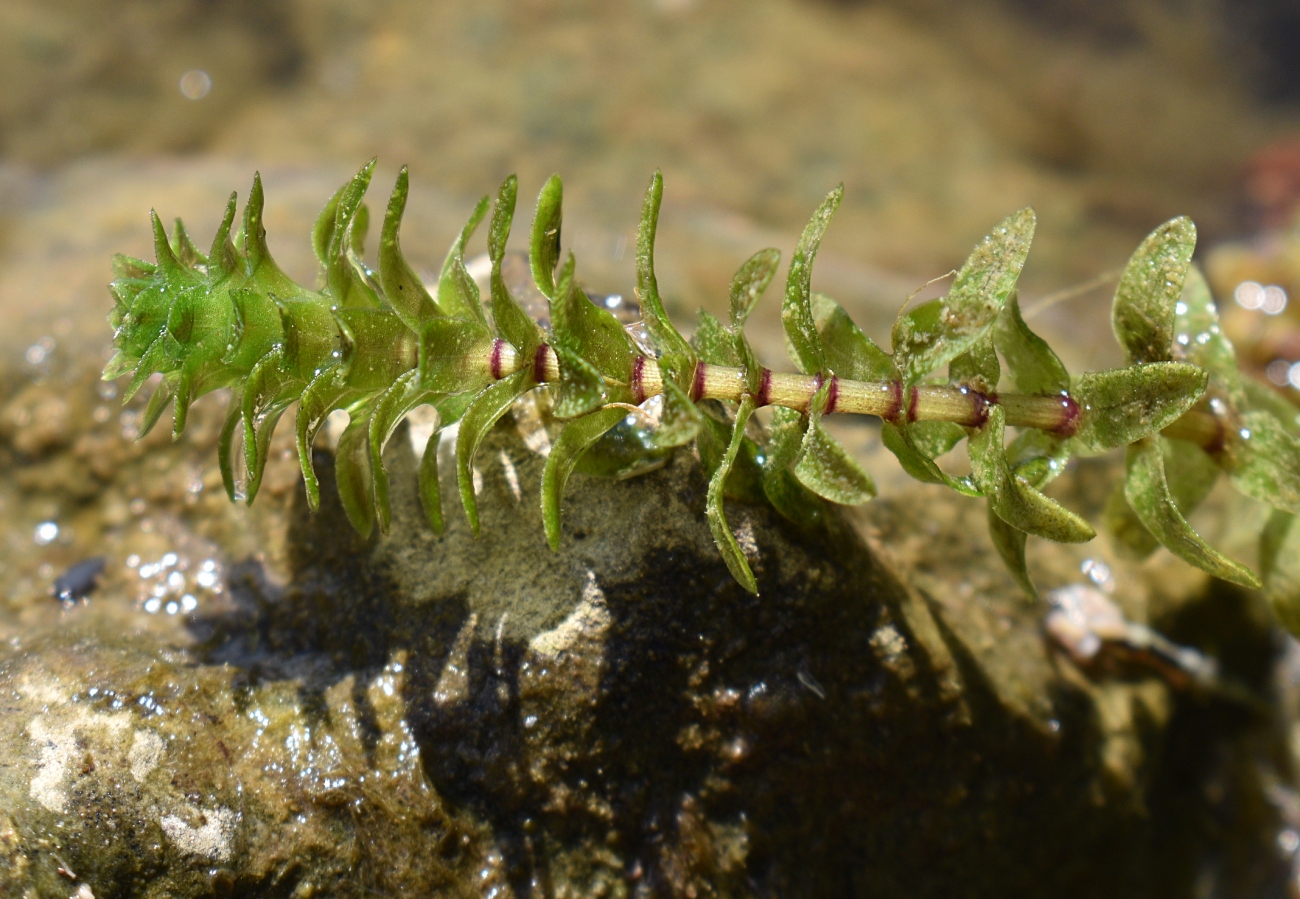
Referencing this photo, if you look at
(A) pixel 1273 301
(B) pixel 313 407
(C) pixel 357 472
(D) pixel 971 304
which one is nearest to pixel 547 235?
(B) pixel 313 407

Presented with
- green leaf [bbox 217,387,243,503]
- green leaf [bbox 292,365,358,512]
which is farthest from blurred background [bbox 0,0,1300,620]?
green leaf [bbox 292,365,358,512]

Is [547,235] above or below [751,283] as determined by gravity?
above

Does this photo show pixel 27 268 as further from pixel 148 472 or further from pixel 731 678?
pixel 731 678

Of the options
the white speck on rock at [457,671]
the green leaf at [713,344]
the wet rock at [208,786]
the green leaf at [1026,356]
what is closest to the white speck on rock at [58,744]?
the wet rock at [208,786]

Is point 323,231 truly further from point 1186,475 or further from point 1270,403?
point 1270,403

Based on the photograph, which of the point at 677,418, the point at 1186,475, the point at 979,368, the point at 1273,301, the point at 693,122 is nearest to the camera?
the point at 677,418

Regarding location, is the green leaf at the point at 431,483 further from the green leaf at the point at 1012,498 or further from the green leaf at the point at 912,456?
the green leaf at the point at 1012,498

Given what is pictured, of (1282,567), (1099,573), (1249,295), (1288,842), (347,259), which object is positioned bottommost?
(1288,842)

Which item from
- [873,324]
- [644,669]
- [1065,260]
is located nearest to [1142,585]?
[873,324]
